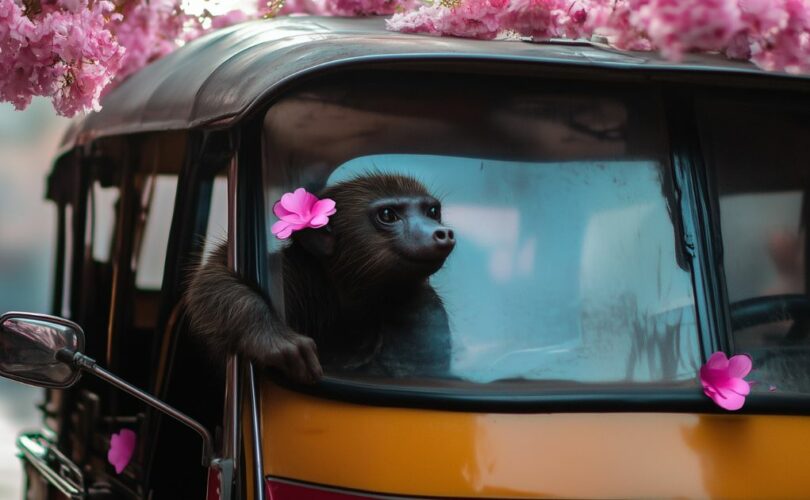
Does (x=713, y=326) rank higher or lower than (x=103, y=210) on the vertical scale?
lower

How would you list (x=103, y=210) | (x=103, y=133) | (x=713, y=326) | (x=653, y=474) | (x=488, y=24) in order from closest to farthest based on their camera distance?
1. (x=653, y=474)
2. (x=713, y=326)
3. (x=488, y=24)
4. (x=103, y=133)
5. (x=103, y=210)

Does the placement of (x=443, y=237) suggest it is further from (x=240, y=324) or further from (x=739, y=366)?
(x=739, y=366)

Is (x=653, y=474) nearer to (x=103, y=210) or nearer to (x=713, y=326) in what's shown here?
(x=713, y=326)

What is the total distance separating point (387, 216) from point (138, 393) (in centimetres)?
79

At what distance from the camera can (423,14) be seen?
3.73 meters

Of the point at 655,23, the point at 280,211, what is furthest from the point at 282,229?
the point at 655,23

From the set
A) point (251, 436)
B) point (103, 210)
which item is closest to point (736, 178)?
point (251, 436)

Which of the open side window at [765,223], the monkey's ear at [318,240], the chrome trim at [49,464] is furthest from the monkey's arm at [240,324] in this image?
the chrome trim at [49,464]

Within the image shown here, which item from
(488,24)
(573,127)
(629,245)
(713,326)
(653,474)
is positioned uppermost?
(488,24)

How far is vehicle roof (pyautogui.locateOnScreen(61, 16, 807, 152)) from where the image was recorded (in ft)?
10.1

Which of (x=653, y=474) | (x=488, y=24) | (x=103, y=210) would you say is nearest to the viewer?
(x=653, y=474)

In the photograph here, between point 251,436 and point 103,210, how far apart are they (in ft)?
8.28

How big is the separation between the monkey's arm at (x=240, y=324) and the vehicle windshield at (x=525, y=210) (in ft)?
0.34

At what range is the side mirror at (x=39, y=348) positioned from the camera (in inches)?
120
